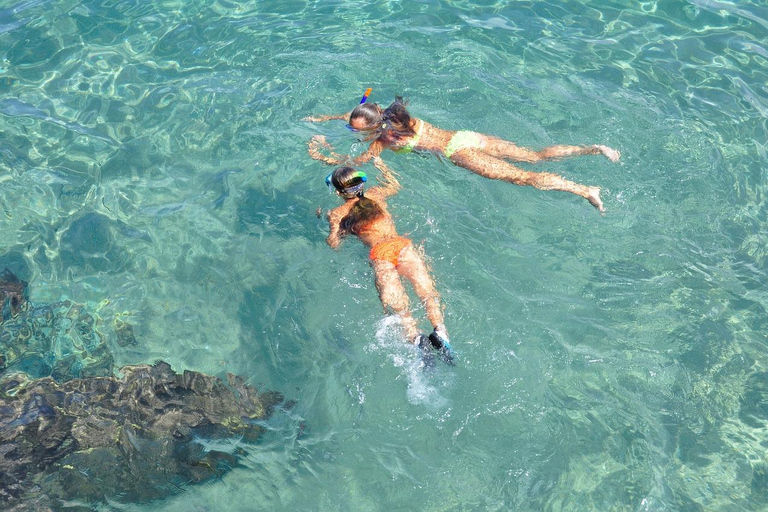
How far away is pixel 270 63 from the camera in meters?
9.28

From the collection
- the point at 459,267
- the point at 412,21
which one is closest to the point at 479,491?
the point at 459,267

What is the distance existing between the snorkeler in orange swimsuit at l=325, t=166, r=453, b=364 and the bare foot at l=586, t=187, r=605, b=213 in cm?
189

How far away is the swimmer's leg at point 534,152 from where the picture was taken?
7.18 metres

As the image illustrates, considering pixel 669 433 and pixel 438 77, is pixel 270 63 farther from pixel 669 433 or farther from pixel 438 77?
pixel 669 433

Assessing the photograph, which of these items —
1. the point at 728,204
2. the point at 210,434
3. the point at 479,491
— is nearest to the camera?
the point at 479,491

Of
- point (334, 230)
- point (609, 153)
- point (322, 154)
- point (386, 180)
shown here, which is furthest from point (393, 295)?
point (609, 153)

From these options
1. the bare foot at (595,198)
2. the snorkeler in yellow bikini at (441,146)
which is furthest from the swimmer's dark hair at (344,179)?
the bare foot at (595,198)

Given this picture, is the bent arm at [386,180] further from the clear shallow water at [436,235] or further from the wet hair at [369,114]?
the wet hair at [369,114]

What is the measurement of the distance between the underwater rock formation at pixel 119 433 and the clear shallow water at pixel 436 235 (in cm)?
19

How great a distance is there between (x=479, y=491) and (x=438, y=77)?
19.0 feet

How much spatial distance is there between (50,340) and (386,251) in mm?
3561

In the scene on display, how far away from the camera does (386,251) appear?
619 cm

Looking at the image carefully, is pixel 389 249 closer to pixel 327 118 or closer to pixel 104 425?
pixel 327 118

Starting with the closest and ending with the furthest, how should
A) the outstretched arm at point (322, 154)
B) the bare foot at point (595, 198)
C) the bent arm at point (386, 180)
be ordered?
1. the bare foot at point (595, 198)
2. the bent arm at point (386, 180)
3. the outstretched arm at point (322, 154)
